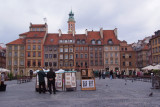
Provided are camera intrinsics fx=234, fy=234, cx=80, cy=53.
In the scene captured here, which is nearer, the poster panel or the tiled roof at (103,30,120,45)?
the poster panel

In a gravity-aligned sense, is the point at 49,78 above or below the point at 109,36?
below

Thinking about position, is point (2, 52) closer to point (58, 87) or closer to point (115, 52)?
point (115, 52)

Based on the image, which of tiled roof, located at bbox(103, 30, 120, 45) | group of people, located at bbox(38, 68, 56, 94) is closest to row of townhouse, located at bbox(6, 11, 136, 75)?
tiled roof, located at bbox(103, 30, 120, 45)

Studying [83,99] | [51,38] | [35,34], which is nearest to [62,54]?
[51,38]

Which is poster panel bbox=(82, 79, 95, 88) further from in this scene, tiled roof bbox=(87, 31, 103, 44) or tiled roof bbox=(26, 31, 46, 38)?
tiled roof bbox=(26, 31, 46, 38)

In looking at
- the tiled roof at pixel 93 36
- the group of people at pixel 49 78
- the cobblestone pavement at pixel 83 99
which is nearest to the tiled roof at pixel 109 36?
the tiled roof at pixel 93 36

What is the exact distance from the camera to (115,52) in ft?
229

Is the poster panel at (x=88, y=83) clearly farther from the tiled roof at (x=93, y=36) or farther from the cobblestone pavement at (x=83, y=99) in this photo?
the tiled roof at (x=93, y=36)

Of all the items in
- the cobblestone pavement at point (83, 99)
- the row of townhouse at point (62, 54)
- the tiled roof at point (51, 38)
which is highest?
the tiled roof at point (51, 38)

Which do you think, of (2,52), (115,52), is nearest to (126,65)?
(115,52)

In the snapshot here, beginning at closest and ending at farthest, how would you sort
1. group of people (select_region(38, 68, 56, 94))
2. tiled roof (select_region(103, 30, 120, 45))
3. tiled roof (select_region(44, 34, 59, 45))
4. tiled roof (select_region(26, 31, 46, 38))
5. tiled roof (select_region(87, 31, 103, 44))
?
group of people (select_region(38, 68, 56, 94)), tiled roof (select_region(26, 31, 46, 38)), tiled roof (select_region(44, 34, 59, 45)), tiled roof (select_region(103, 30, 120, 45)), tiled roof (select_region(87, 31, 103, 44))

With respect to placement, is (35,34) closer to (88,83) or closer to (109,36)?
(109,36)

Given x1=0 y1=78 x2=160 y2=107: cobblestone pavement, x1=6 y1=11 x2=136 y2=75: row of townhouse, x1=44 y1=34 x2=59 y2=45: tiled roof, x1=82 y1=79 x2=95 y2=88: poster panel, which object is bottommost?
x1=0 y1=78 x2=160 y2=107: cobblestone pavement

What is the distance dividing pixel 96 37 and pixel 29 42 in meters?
20.1
